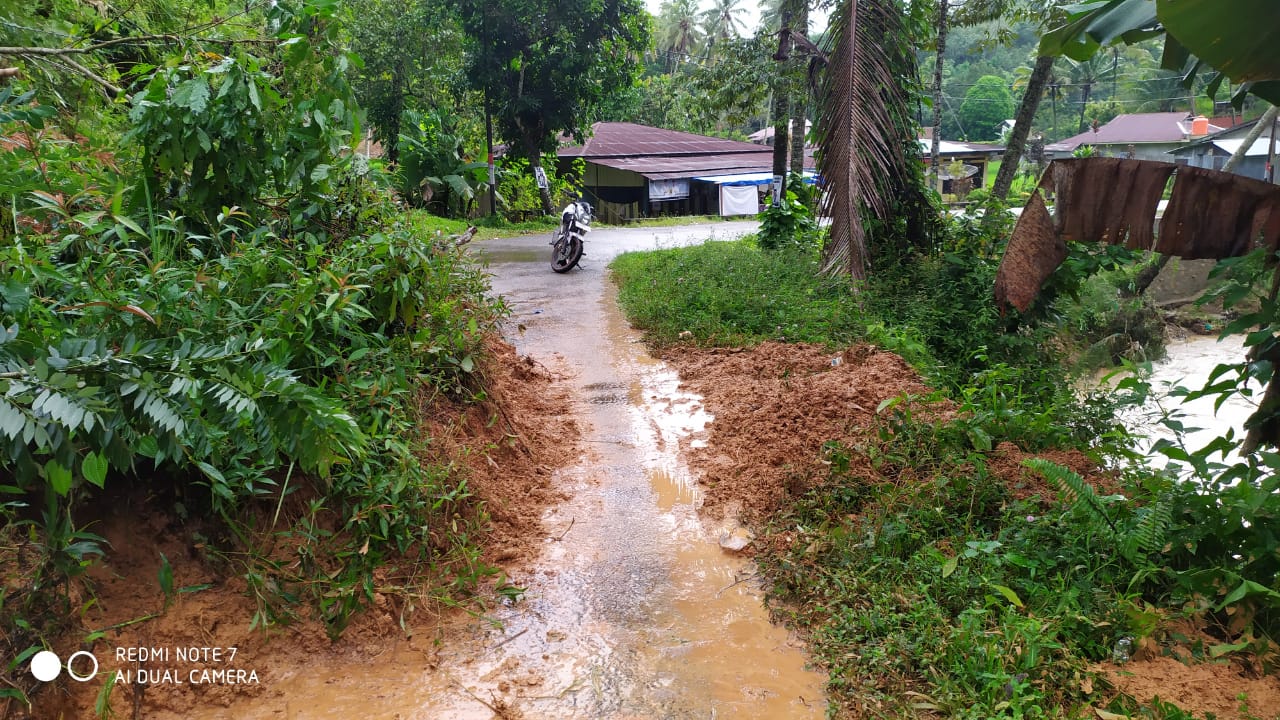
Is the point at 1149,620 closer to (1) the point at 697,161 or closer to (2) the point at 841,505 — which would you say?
(2) the point at 841,505

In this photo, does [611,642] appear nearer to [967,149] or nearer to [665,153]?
[665,153]

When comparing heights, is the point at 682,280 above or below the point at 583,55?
below

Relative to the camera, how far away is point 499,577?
4359 millimetres

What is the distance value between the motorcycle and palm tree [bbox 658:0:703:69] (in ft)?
121

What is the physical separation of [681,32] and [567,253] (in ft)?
130

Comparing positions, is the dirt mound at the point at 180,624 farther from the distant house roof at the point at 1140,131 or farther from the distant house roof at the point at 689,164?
the distant house roof at the point at 1140,131

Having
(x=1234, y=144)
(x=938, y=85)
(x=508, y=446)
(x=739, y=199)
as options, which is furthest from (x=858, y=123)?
(x=1234, y=144)

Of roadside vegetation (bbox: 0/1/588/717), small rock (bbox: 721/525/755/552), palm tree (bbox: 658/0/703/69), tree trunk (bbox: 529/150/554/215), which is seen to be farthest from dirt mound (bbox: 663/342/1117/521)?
palm tree (bbox: 658/0/703/69)

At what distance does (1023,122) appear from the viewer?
11.1 metres

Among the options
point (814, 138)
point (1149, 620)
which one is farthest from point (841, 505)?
point (814, 138)

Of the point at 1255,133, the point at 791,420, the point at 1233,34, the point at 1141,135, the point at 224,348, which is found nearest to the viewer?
the point at 224,348

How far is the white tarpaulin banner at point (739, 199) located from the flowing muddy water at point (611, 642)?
23.2 m

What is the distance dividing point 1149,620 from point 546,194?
20.9 metres

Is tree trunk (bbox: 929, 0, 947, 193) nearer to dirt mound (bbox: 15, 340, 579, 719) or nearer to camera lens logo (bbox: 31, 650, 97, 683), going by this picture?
dirt mound (bbox: 15, 340, 579, 719)
